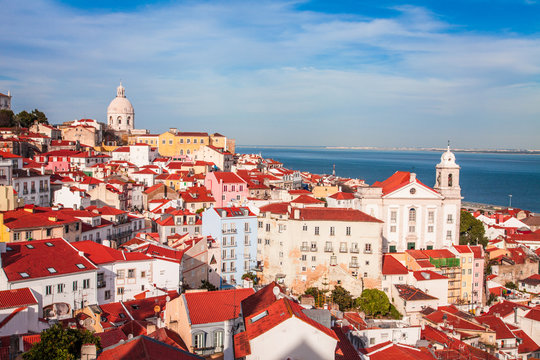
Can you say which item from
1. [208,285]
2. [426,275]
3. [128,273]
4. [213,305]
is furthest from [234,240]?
[213,305]

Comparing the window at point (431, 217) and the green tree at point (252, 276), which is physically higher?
the window at point (431, 217)

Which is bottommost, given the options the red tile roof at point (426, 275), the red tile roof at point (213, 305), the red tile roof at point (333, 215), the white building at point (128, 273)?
the red tile roof at point (426, 275)

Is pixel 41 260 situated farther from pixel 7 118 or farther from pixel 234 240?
pixel 7 118

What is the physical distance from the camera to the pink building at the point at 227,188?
4812cm

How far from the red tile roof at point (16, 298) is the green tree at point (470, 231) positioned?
35.9 meters

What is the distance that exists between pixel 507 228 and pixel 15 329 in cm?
5073

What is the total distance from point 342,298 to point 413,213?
11.9 m

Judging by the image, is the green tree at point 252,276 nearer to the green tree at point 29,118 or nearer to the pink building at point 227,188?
the pink building at point 227,188

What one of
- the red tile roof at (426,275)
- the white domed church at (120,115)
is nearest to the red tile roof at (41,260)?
the red tile roof at (426,275)

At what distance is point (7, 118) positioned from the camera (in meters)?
70.1

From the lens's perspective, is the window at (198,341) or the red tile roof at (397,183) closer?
the window at (198,341)

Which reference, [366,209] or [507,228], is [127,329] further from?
[507,228]

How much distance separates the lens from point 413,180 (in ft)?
131

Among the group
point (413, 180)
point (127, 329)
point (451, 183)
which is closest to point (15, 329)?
point (127, 329)
